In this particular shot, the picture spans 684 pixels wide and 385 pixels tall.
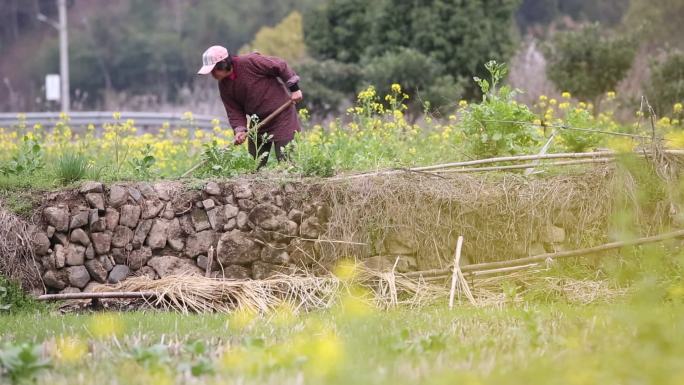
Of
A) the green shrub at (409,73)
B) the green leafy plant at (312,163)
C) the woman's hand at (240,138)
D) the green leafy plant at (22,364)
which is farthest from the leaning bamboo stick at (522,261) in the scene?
the green shrub at (409,73)

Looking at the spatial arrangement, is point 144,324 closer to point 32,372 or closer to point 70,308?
point 70,308

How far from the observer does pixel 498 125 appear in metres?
9.32

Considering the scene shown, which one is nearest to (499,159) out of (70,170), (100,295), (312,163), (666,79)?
(312,163)

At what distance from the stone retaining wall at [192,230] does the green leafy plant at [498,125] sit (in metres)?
1.69

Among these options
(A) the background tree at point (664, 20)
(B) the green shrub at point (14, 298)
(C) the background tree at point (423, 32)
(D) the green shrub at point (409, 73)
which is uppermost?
(A) the background tree at point (664, 20)

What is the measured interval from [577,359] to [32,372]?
224 centimetres

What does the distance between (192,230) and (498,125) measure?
2.88 m

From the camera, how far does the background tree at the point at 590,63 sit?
21109mm

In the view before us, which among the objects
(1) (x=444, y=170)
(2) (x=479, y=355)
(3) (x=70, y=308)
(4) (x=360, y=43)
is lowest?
(3) (x=70, y=308)

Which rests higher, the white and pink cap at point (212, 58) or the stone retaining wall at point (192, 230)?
the white and pink cap at point (212, 58)

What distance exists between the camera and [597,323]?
5.60 meters

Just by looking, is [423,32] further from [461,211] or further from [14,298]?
[14,298]

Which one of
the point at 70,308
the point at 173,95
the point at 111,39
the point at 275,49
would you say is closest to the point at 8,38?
the point at 111,39

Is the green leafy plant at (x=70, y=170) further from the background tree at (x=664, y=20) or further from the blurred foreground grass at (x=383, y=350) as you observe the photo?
the background tree at (x=664, y=20)
